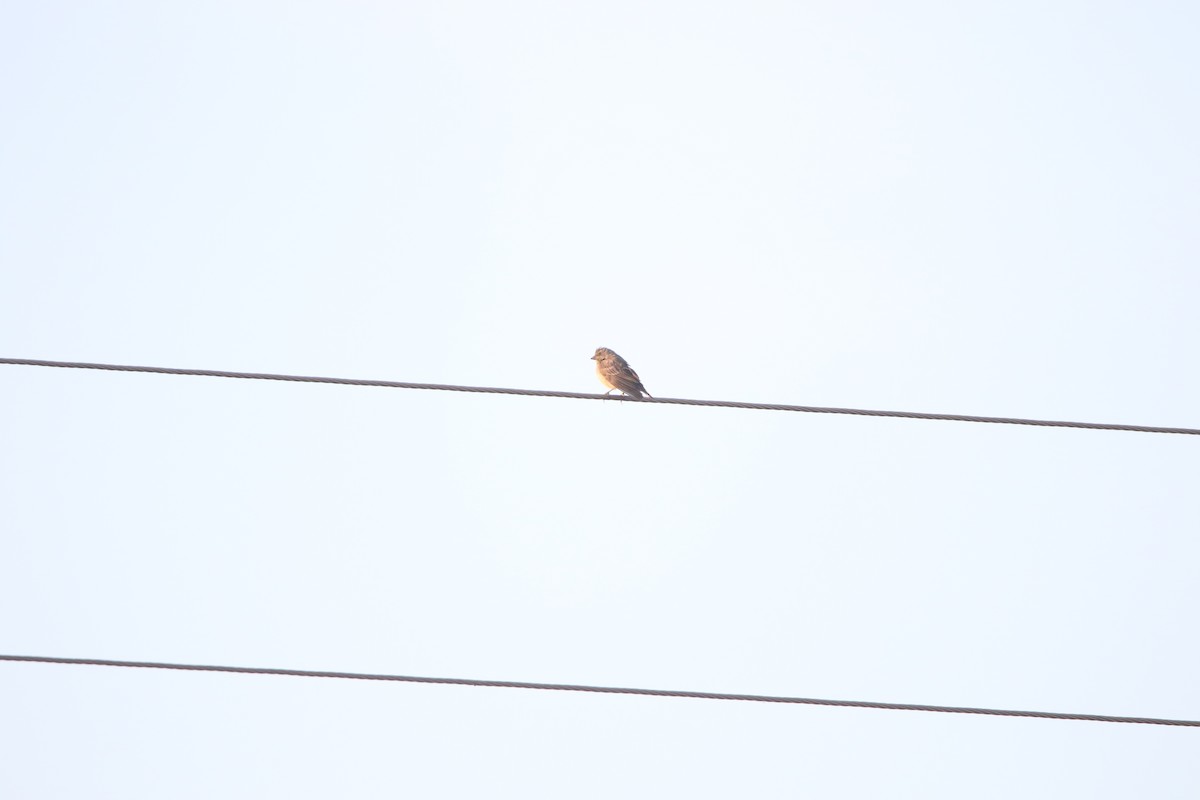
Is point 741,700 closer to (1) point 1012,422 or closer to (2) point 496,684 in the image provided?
(2) point 496,684

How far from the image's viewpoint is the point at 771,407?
330 inches

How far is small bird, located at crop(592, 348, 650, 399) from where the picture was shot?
15.4 meters

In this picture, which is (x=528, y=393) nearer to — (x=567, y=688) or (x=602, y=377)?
(x=567, y=688)

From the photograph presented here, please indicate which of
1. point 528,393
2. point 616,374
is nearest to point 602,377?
point 616,374

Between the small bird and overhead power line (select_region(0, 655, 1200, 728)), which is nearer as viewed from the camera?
overhead power line (select_region(0, 655, 1200, 728))

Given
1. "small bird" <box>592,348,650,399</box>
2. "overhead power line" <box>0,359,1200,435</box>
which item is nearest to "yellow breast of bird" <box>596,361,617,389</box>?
"small bird" <box>592,348,650,399</box>

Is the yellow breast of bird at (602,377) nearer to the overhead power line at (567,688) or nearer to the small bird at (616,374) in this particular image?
the small bird at (616,374)

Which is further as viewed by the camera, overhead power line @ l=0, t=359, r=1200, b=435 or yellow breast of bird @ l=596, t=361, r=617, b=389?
yellow breast of bird @ l=596, t=361, r=617, b=389

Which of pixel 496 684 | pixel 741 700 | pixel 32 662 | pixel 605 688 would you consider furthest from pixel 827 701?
pixel 32 662

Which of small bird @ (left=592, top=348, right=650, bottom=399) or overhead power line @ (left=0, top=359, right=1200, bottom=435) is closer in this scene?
overhead power line @ (left=0, top=359, right=1200, bottom=435)

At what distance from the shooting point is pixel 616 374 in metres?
15.6

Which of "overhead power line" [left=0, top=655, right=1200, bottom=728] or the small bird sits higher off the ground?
the small bird

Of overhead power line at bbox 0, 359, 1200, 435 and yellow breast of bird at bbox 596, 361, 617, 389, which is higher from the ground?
yellow breast of bird at bbox 596, 361, 617, 389

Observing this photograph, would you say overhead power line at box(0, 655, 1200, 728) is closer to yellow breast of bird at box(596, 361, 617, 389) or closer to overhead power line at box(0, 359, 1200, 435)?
overhead power line at box(0, 359, 1200, 435)
